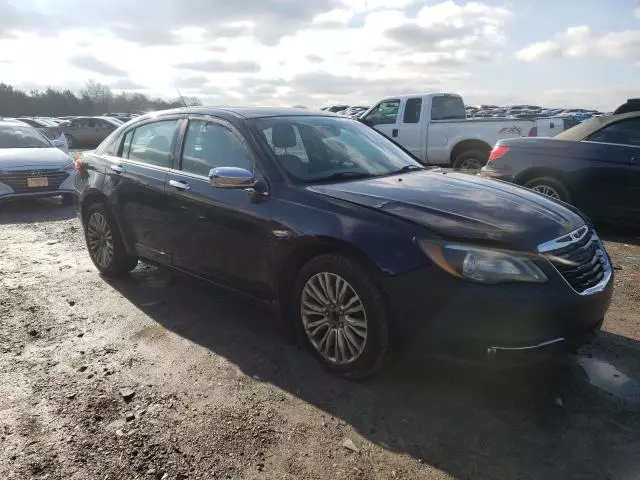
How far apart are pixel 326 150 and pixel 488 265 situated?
169 cm

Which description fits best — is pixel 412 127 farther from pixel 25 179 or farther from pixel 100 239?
pixel 100 239

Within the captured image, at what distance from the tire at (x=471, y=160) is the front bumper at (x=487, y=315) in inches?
329

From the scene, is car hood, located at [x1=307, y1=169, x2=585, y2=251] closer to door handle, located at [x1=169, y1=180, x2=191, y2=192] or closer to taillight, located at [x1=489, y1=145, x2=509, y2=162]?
door handle, located at [x1=169, y1=180, x2=191, y2=192]

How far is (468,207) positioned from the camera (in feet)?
10.6

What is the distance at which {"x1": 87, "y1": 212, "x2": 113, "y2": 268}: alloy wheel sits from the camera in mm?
5258

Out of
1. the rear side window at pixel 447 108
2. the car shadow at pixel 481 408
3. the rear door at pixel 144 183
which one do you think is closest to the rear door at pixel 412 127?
the rear side window at pixel 447 108

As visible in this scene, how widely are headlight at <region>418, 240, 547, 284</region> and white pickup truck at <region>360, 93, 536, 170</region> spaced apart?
8195mm

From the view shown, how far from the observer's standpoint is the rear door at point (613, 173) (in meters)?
6.47

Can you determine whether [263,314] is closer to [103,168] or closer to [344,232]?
[344,232]

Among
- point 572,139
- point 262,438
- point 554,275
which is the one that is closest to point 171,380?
point 262,438

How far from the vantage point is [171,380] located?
11.2 ft

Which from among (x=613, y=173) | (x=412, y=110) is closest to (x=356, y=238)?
(x=613, y=173)

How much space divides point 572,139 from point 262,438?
5.98 m

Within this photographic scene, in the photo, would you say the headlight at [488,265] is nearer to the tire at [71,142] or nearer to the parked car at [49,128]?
the parked car at [49,128]
